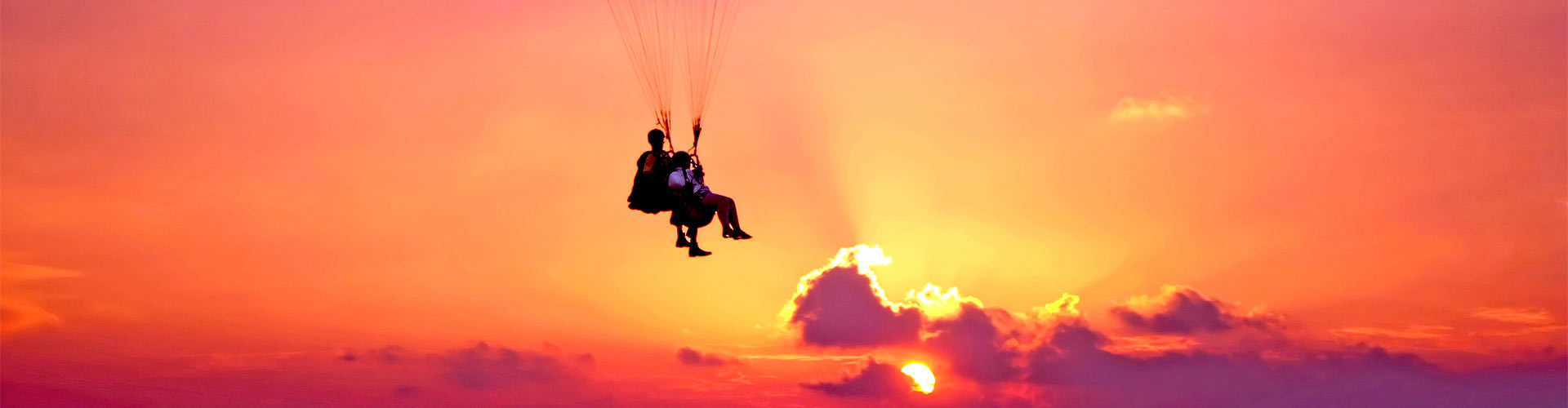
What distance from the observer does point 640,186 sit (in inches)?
1135

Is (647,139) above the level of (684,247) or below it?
above

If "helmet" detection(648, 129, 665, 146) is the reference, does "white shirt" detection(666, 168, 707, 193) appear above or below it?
below

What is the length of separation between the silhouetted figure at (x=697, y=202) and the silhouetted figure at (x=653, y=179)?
19 cm

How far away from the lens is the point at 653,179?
28.7m

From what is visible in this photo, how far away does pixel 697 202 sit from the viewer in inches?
1128

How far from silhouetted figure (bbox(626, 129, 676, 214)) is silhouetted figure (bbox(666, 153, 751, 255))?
0.19 m

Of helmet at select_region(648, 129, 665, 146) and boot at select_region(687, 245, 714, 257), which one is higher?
helmet at select_region(648, 129, 665, 146)

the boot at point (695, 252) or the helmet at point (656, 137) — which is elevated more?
the helmet at point (656, 137)

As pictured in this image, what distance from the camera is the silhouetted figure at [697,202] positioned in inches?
1121

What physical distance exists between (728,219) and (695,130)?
2.01m

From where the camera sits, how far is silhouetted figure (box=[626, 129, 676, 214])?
94.0 feet

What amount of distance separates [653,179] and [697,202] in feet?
3.26

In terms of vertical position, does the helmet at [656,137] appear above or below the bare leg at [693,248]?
above

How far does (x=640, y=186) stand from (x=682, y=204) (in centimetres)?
95
